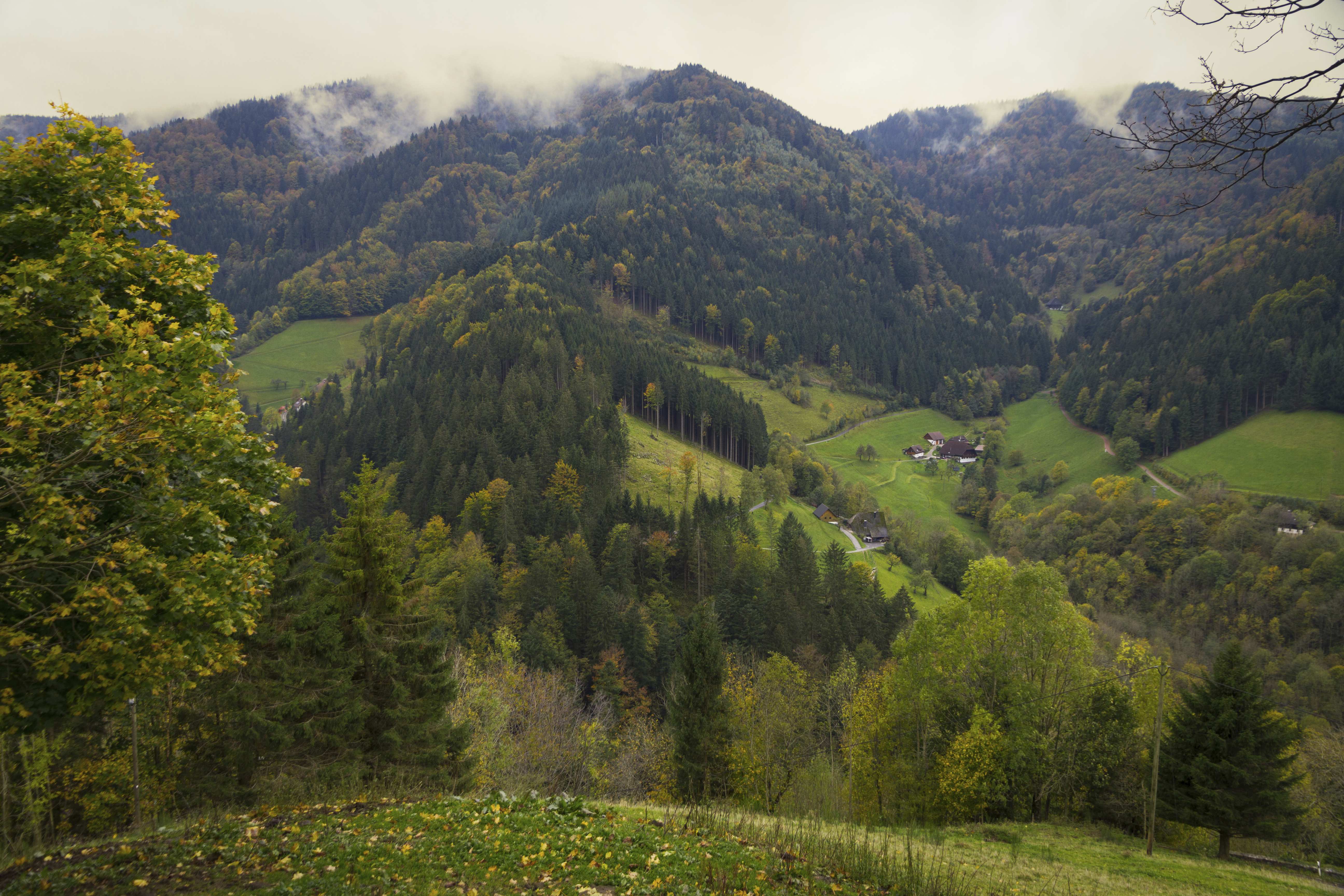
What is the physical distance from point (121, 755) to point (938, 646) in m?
40.0

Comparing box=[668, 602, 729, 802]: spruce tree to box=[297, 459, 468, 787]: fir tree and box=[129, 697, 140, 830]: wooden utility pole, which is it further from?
box=[129, 697, 140, 830]: wooden utility pole

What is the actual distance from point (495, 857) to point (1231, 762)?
113 ft

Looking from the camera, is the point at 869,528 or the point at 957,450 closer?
the point at 869,528

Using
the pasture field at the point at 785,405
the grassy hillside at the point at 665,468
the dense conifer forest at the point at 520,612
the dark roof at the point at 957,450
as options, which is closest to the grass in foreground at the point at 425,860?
the dense conifer forest at the point at 520,612

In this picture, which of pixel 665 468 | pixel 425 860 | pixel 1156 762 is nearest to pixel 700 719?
pixel 1156 762

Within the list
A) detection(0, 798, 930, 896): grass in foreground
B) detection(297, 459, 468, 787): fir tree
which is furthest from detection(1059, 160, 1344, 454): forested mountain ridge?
detection(0, 798, 930, 896): grass in foreground

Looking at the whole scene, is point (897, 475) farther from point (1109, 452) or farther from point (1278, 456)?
point (1278, 456)

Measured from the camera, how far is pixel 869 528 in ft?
376

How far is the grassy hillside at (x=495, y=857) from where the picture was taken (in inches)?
404

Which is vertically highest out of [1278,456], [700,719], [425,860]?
[1278,456]

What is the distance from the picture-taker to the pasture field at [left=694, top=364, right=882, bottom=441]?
541ft

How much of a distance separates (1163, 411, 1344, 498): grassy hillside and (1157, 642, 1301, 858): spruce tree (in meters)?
129

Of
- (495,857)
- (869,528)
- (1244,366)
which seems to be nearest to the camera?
(495,857)

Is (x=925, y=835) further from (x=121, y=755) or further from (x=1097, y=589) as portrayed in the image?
(x=1097, y=589)
